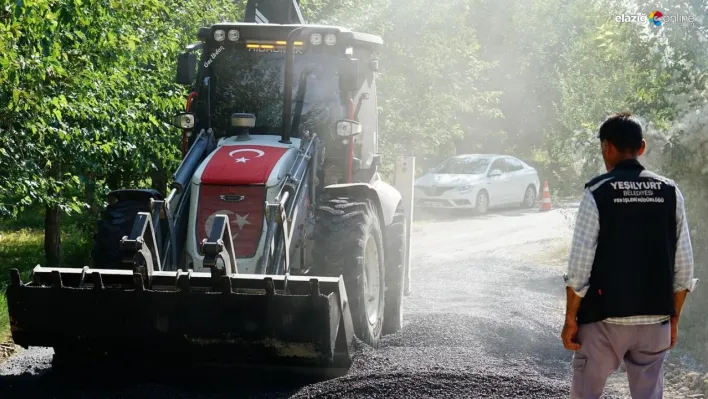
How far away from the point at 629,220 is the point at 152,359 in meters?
4.14

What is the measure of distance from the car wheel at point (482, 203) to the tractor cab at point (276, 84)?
49.3 feet

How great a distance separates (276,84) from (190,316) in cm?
293

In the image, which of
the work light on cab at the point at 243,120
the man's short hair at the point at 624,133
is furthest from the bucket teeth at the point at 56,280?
the man's short hair at the point at 624,133

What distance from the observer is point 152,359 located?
7.12 metres

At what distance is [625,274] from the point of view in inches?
173

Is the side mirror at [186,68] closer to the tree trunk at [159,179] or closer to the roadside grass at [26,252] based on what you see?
the roadside grass at [26,252]

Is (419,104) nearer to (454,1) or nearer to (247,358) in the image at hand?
(454,1)

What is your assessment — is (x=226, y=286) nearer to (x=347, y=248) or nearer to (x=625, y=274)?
(x=347, y=248)

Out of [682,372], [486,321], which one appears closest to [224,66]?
[486,321]

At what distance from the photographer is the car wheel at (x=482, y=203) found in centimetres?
2362

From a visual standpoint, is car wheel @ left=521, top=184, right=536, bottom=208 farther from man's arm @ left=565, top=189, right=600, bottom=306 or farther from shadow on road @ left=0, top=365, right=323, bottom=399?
man's arm @ left=565, top=189, right=600, bottom=306

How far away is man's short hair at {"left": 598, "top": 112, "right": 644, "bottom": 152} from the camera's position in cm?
446

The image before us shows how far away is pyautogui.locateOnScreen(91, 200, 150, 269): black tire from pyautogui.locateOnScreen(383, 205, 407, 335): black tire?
97.2 inches
